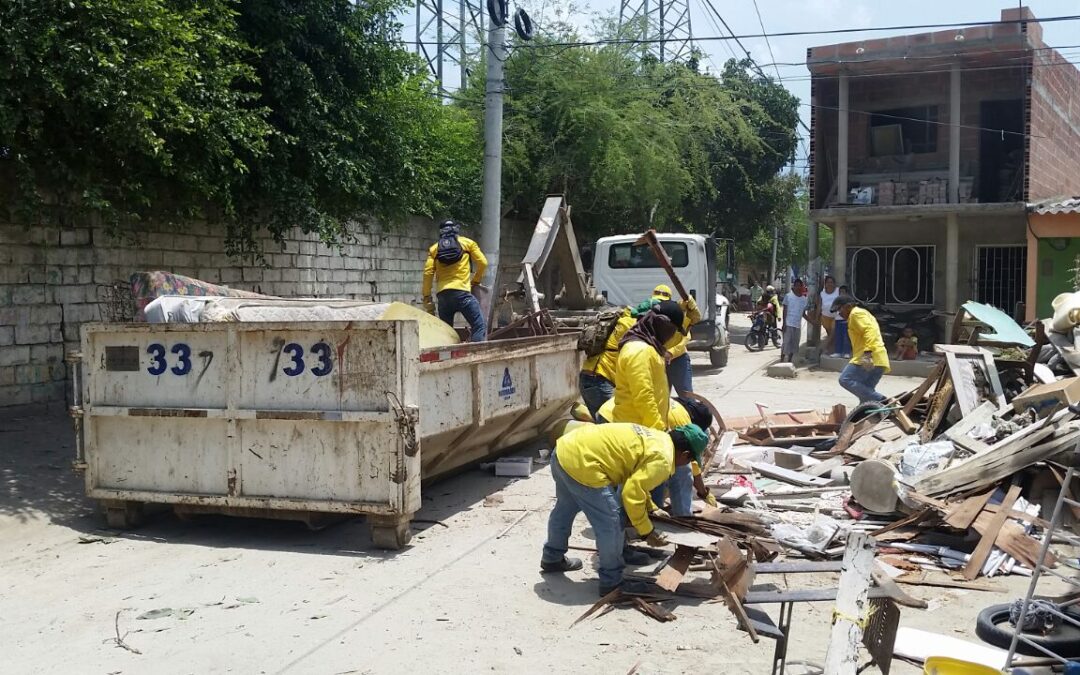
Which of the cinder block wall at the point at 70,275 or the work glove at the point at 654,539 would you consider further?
the cinder block wall at the point at 70,275

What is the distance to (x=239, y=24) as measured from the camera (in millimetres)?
10508

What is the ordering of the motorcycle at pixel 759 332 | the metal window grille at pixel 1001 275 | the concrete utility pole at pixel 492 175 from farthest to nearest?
the motorcycle at pixel 759 332, the metal window grille at pixel 1001 275, the concrete utility pole at pixel 492 175

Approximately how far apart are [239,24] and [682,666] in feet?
29.6

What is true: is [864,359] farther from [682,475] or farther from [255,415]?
[255,415]

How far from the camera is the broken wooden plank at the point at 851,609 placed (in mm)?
3168

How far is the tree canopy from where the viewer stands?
7324mm

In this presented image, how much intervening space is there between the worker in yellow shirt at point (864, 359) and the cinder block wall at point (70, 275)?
288 inches

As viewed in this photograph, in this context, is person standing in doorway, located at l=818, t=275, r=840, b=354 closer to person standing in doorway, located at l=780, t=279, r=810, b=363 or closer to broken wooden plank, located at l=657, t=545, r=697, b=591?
person standing in doorway, located at l=780, t=279, r=810, b=363

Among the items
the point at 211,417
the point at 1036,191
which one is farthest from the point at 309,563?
the point at 1036,191

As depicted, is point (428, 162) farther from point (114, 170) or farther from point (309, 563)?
point (309, 563)

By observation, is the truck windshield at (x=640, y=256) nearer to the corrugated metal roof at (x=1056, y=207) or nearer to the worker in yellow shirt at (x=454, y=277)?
the corrugated metal roof at (x=1056, y=207)

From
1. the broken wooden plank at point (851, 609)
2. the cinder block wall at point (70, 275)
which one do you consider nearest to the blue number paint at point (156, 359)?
the cinder block wall at point (70, 275)

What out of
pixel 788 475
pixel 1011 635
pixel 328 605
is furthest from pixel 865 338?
pixel 328 605

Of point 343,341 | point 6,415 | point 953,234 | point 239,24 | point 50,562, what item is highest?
point 239,24
